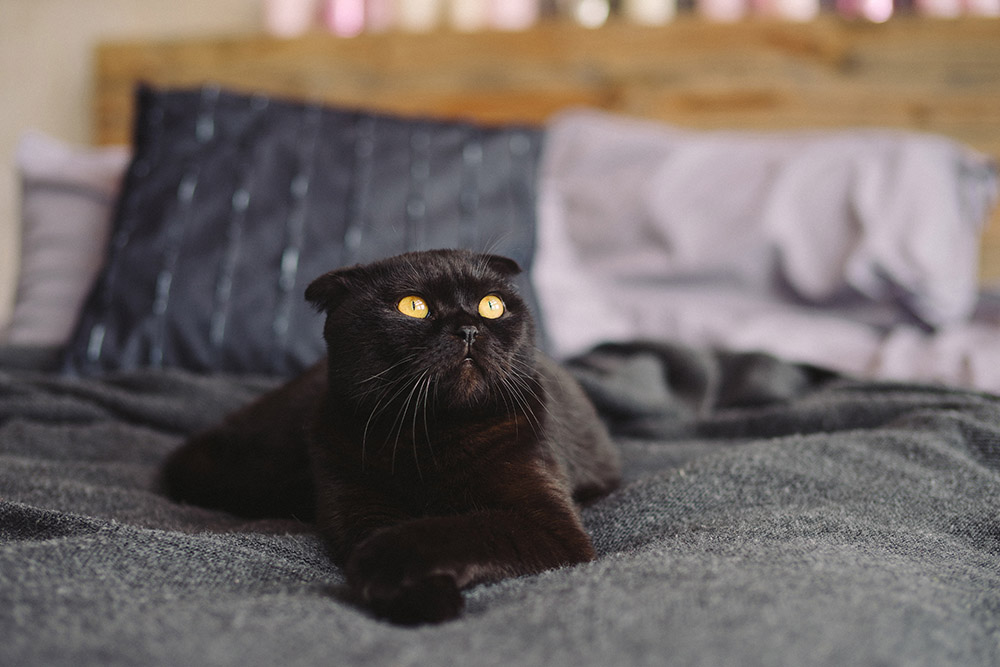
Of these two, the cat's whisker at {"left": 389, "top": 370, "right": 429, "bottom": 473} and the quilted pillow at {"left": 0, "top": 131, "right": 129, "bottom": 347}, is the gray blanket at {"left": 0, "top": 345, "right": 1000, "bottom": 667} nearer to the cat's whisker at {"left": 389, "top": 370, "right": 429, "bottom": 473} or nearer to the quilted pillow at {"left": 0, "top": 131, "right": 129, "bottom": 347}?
the cat's whisker at {"left": 389, "top": 370, "right": 429, "bottom": 473}

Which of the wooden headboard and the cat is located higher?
the wooden headboard

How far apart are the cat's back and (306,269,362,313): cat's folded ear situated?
8.6 inches

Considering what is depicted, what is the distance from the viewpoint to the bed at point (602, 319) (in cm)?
50

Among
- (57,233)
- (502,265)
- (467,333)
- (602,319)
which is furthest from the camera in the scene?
(602,319)

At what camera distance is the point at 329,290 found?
765mm

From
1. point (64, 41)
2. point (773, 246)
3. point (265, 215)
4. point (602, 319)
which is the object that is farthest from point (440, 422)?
point (64, 41)

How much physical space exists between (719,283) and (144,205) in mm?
1209

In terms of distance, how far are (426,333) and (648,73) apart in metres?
1.72

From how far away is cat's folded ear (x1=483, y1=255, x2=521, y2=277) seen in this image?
81cm

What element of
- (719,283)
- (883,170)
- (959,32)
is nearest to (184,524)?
(719,283)

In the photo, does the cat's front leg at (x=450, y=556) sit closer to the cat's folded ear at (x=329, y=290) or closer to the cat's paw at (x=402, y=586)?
the cat's paw at (x=402, y=586)

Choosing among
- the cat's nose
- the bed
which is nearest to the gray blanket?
the bed

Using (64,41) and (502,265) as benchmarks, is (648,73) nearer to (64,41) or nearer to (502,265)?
(502,265)

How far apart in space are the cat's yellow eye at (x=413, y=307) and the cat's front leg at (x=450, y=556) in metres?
0.19
